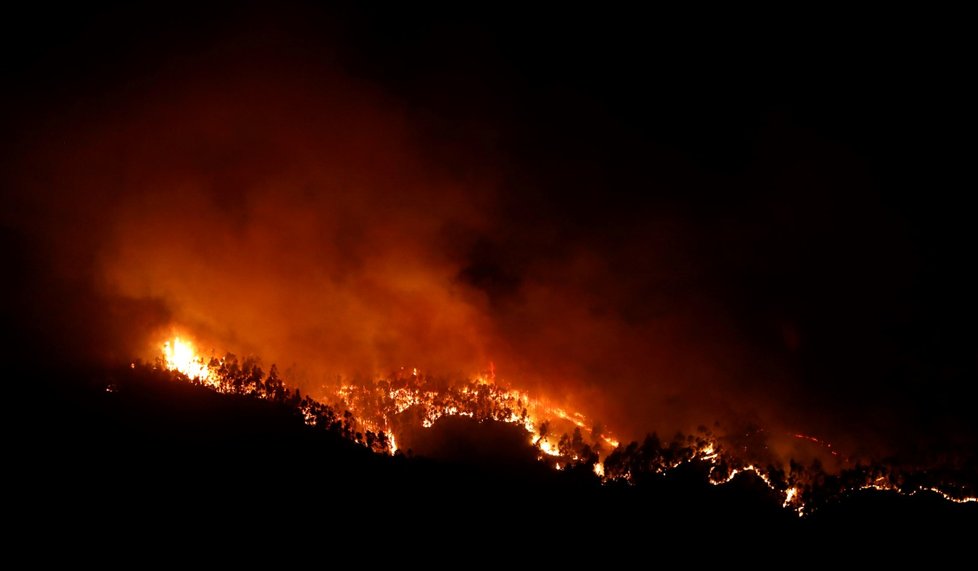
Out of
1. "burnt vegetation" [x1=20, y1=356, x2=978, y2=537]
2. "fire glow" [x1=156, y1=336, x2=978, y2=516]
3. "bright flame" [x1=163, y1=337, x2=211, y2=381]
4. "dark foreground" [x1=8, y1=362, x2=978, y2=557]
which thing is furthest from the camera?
"bright flame" [x1=163, y1=337, x2=211, y2=381]

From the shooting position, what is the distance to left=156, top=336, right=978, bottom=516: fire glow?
1269cm

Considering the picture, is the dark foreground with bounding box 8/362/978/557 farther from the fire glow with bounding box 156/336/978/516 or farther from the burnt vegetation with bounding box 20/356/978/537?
the fire glow with bounding box 156/336/978/516

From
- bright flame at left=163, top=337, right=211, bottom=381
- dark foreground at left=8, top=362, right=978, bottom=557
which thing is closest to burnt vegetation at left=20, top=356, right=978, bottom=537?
dark foreground at left=8, top=362, right=978, bottom=557

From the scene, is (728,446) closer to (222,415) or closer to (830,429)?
(830,429)

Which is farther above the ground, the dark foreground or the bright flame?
the bright flame

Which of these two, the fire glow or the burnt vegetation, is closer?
the burnt vegetation

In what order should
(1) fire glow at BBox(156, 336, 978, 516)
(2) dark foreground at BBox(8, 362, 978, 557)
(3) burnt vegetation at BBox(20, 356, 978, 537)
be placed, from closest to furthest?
Result: (2) dark foreground at BBox(8, 362, 978, 557) < (3) burnt vegetation at BBox(20, 356, 978, 537) < (1) fire glow at BBox(156, 336, 978, 516)

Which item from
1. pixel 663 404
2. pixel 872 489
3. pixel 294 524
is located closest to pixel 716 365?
pixel 663 404

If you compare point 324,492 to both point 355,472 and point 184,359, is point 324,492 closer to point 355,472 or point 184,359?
point 355,472

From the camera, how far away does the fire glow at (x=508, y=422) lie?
12.7m

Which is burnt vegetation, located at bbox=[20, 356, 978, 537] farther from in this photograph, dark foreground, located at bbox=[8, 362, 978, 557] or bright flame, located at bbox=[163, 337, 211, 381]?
bright flame, located at bbox=[163, 337, 211, 381]

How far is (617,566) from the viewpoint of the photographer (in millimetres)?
10414

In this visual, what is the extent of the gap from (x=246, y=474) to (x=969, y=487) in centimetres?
1266

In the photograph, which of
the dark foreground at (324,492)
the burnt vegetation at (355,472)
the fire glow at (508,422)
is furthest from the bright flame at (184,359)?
the dark foreground at (324,492)
